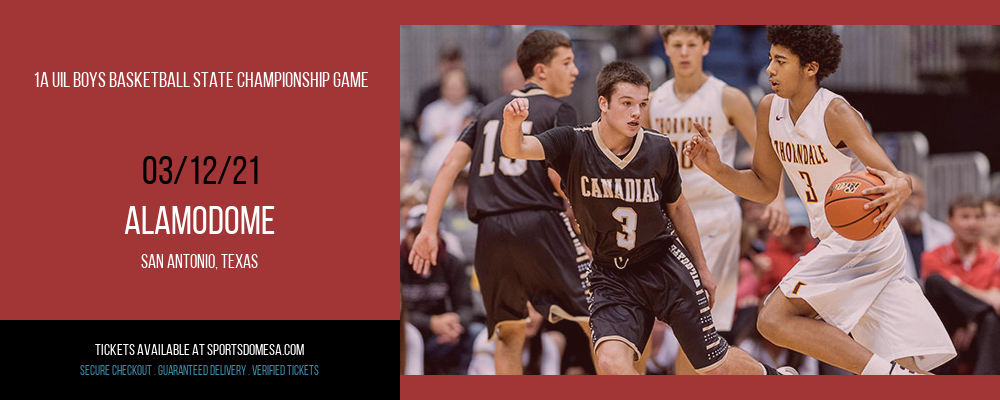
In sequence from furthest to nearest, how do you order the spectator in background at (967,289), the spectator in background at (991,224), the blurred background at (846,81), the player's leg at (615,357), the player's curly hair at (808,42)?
1. the blurred background at (846,81)
2. the spectator in background at (991,224)
3. the spectator in background at (967,289)
4. the player's curly hair at (808,42)
5. the player's leg at (615,357)

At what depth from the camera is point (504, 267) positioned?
6.86 m

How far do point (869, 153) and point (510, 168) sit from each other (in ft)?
6.85

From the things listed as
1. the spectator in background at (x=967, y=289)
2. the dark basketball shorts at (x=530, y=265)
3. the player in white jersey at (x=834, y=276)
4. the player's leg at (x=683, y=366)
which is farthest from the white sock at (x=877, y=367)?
the spectator in background at (x=967, y=289)

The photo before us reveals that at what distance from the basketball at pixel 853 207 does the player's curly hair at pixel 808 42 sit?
0.70 metres

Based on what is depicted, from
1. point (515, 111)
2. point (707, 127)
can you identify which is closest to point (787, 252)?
point (707, 127)

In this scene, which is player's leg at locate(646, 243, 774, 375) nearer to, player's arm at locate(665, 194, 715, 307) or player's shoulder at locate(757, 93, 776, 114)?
player's arm at locate(665, 194, 715, 307)

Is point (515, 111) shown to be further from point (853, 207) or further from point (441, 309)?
point (441, 309)

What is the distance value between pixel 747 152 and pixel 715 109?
3530 millimetres

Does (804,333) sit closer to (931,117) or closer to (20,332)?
(20,332)

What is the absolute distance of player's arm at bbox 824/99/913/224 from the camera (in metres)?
5.43

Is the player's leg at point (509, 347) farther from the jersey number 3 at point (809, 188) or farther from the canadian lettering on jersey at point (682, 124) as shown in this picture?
the jersey number 3 at point (809, 188)

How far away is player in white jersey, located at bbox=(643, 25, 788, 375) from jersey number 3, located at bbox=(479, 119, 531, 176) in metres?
0.90

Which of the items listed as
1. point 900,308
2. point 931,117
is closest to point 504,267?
point 900,308

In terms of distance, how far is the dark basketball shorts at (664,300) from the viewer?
6043mm
